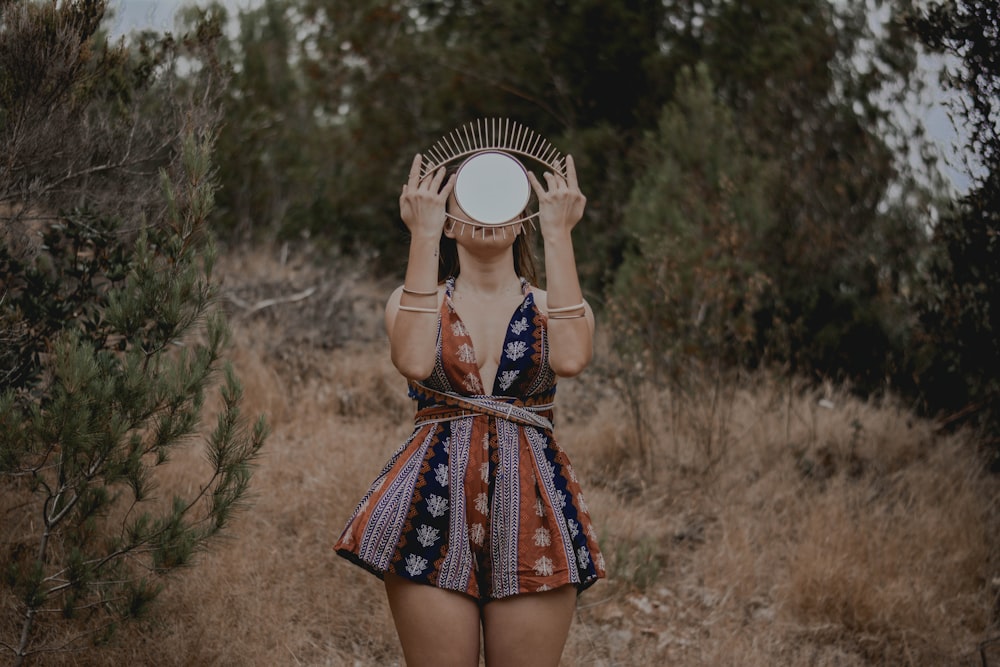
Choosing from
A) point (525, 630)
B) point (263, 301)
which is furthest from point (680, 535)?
point (263, 301)

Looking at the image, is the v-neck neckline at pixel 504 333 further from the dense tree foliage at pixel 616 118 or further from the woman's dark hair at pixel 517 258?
the dense tree foliage at pixel 616 118

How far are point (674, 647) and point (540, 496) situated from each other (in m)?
1.95

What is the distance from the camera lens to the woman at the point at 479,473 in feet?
6.67

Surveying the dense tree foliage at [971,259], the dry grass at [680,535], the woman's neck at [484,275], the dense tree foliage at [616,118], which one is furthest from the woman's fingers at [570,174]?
the dense tree foliage at [616,118]

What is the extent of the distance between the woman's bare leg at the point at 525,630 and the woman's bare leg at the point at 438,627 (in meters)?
0.05

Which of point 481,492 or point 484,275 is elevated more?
point 484,275

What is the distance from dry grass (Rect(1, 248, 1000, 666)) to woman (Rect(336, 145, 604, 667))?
3.16 ft

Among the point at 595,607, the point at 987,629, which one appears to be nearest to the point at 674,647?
the point at 595,607

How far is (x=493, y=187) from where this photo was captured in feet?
6.91

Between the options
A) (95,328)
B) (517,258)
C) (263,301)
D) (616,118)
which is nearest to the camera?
(517,258)

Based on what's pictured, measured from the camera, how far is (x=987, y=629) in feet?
12.2

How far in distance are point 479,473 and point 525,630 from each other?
372 mm

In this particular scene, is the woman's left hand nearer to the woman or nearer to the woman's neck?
the woman

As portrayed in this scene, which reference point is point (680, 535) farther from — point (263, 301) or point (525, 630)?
point (263, 301)
